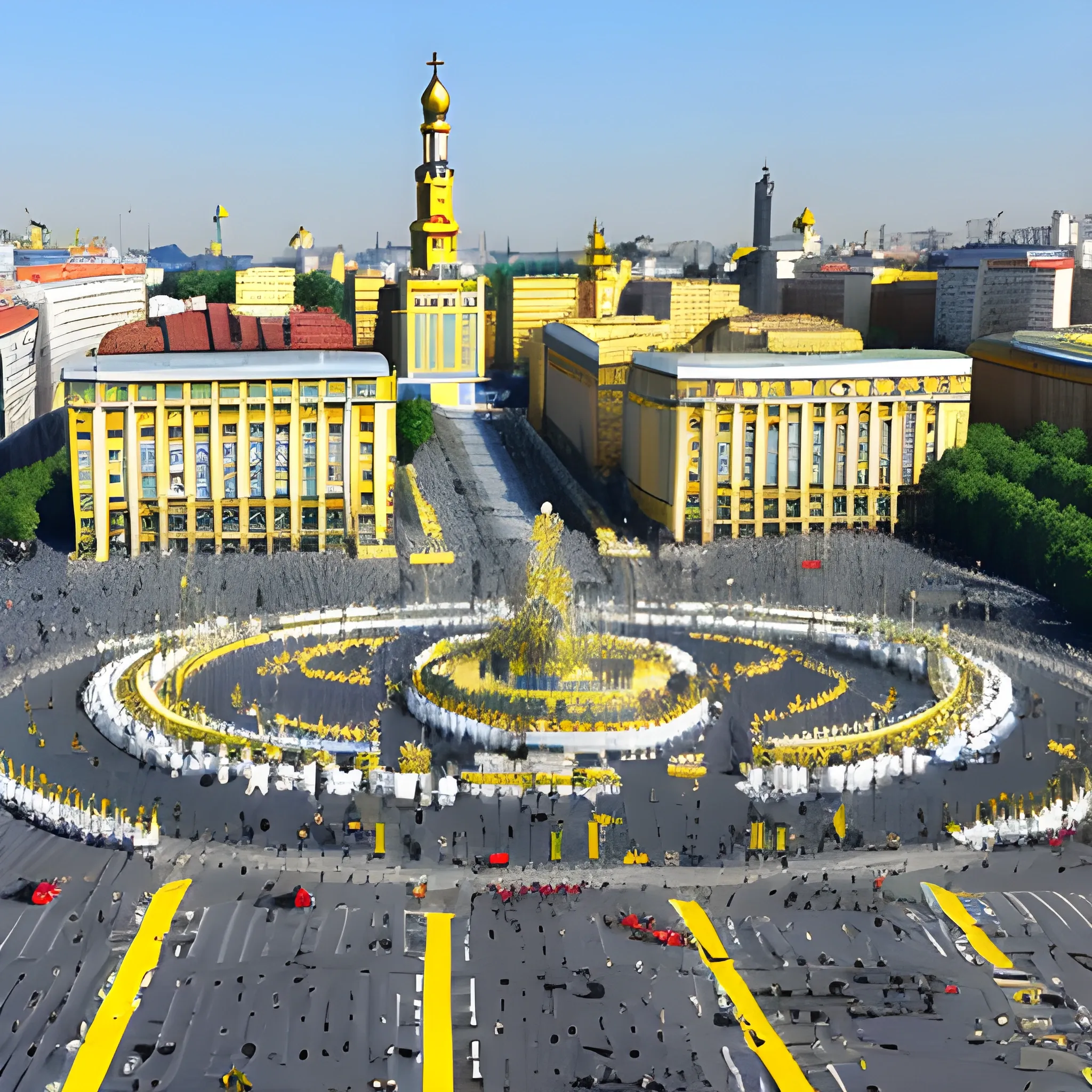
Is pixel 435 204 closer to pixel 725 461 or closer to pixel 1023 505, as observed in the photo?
pixel 725 461

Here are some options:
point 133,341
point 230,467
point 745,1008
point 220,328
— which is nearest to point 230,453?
point 230,467

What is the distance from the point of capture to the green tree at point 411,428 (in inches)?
3666

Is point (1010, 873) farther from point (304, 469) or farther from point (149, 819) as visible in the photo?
point (304, 469)

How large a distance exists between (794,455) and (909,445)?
5.54 meters

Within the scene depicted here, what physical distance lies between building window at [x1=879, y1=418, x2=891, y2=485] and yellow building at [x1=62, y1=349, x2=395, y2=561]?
22457 millimetres

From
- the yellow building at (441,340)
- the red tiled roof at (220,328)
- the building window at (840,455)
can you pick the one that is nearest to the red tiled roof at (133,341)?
the red tiled roof at (220,328)

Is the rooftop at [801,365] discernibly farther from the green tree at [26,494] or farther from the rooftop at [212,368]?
the green tree at [26,494]

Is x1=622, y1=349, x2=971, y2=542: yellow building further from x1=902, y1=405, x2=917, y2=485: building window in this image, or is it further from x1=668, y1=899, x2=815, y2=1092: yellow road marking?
x1=668, y1=899, x2=815, y2=1092: yellow road marking

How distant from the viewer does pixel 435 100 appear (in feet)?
357

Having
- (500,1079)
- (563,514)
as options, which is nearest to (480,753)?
(500,1079)

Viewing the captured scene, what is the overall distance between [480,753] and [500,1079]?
1881cm

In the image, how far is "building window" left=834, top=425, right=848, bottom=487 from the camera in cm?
8050

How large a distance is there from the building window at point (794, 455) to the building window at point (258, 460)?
2370cm

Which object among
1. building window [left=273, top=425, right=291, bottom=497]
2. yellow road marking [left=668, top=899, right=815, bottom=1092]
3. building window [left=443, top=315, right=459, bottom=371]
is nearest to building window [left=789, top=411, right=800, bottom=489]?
building window [left=273, top=425, right=291, bottom=497]
